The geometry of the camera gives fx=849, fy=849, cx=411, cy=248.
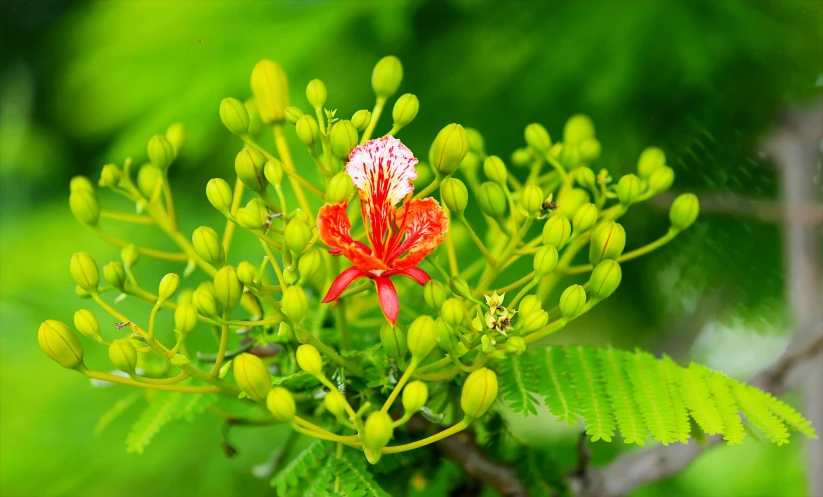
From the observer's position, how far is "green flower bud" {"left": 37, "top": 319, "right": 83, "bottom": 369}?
697 millimetres

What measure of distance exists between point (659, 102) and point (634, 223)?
10.3 inches

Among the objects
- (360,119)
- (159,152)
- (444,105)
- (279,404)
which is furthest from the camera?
(444,105)

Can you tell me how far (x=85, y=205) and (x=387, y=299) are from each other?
336 millimetres

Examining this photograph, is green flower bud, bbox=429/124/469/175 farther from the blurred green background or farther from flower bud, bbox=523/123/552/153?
the blurred green background

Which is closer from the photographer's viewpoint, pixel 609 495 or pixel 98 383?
pixel 98 383

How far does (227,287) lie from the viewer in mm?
672

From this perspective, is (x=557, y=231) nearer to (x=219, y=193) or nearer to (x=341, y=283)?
(x=341, y=283)

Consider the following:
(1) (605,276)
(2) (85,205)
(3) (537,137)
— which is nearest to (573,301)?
(1) (605,276)

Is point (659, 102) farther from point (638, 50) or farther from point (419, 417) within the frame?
point (419, 417)

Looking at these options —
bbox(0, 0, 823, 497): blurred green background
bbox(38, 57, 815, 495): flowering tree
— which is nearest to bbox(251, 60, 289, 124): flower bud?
bbox(38, 57, 815, 495): flowering tree

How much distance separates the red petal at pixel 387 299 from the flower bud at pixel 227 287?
11 cm

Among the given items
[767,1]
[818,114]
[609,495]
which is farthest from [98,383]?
[818,114]

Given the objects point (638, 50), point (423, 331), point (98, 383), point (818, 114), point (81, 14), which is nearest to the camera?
point (423, 331)

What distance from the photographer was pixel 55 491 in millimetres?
1757
